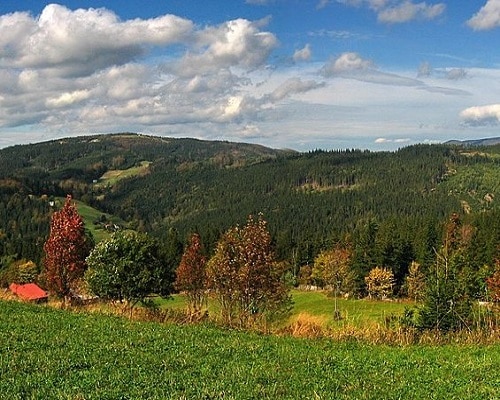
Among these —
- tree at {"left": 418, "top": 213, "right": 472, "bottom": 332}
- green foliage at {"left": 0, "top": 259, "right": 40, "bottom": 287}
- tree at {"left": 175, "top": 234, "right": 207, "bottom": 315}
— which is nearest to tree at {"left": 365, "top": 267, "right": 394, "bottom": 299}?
tree at {"left": 175, "top": 234, "right": 207, "bottom": 315}

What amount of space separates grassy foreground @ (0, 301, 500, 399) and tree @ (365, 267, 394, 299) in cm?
7881

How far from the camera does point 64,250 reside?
118 feet

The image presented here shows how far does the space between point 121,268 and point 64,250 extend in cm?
1380

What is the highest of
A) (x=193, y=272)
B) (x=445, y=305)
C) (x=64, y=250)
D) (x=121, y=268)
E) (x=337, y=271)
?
(x=64, y=250)

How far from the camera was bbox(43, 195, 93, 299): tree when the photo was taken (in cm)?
3600

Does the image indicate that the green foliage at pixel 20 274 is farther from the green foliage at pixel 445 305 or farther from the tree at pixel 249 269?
the green foliage at pixel 445 305

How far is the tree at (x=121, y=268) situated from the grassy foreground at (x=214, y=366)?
3338 cm

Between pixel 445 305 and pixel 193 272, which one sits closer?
pixel 445 305

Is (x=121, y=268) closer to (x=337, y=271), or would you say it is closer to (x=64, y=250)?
(x=64, y=250)

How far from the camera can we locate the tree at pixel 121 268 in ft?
159

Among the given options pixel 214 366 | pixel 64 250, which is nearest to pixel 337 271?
pixel 64 250

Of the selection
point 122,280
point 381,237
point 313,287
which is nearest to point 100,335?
point 122,280

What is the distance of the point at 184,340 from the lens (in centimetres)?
1397

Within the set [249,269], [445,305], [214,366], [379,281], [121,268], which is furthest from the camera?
[379,281]
